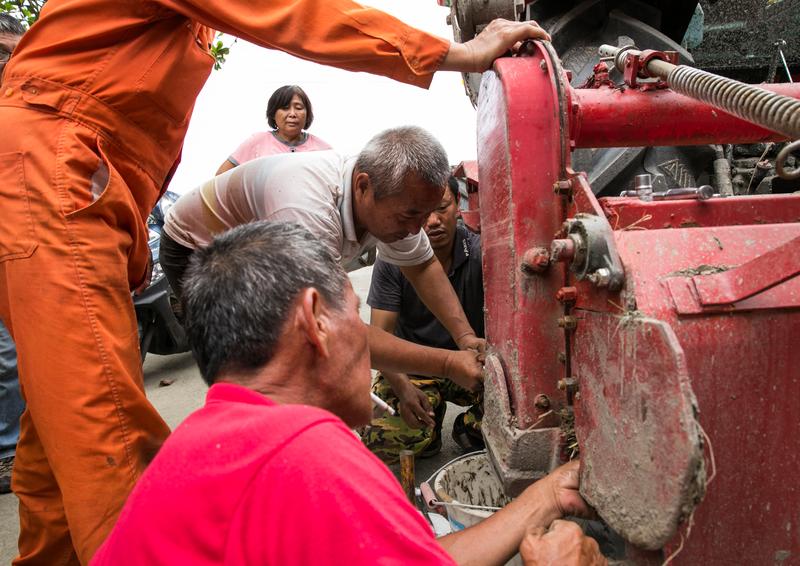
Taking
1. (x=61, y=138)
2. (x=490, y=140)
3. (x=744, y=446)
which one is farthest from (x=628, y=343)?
(x=61, y=138)

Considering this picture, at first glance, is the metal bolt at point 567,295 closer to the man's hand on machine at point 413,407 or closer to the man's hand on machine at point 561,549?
the man's hand on machine at point 561,549

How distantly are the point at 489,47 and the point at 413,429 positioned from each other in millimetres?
1756

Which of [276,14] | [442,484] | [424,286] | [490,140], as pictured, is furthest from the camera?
[424,286]

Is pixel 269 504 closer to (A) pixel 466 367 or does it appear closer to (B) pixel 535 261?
(B) pixel 535 261

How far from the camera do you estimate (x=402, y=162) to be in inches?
74.5

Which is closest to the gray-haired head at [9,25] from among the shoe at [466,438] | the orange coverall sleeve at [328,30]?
the orange coverall sleeve at [328,30]

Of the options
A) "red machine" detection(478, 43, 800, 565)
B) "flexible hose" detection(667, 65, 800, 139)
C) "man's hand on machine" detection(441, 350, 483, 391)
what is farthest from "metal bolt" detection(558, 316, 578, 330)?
"man's hand on machine" detection(441, 350, 483, 391)

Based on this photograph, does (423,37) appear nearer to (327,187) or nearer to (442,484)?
(327,187)

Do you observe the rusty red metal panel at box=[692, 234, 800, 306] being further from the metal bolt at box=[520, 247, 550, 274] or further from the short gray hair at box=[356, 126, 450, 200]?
the short gray hair at box=[356, 126, 450, 200]

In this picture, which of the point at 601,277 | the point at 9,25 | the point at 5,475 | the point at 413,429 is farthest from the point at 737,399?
the point at 5,475

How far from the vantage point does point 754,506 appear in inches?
43.6

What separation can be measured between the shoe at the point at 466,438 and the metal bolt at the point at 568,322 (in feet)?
5.57

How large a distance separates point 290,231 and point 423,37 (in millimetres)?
698

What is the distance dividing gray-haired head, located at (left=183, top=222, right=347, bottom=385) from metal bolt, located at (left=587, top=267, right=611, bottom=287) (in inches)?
17.6
